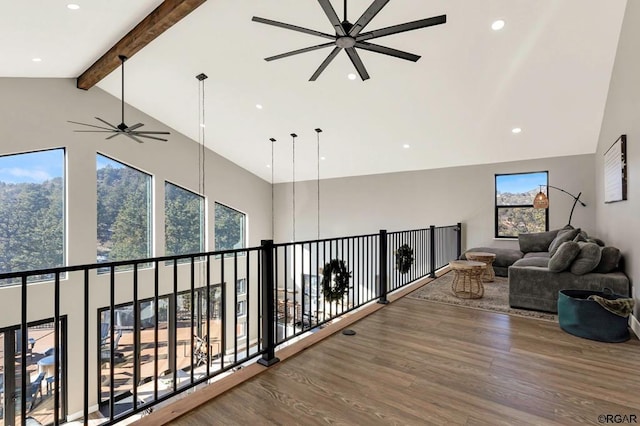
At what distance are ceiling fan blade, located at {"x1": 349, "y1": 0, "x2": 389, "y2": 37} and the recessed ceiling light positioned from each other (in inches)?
78.0

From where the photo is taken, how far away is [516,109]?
5031 mm

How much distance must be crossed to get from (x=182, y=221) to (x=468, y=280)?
6.64m

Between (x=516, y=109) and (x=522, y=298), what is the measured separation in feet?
9.95

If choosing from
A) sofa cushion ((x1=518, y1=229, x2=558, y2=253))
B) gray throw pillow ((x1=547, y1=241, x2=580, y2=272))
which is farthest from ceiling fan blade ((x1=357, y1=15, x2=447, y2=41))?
sofa cushion ((x1=518, y1=229, x2=558, y2=253))

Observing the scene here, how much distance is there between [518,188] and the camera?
263 inches

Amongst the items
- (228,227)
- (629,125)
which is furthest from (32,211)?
(629,125)

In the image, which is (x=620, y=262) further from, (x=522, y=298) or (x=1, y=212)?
(x=1, y=212)

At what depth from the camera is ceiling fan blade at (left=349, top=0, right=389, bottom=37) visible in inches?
86.7

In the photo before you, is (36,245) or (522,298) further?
(36,245)

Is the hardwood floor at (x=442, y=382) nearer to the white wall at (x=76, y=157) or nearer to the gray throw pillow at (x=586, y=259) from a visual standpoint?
the gray throw pillow at (x=586, y=259)

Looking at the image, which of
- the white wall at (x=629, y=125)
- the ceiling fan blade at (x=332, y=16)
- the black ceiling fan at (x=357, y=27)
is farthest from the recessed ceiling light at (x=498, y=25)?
the ceiling fan blade at (x=332, y=16)

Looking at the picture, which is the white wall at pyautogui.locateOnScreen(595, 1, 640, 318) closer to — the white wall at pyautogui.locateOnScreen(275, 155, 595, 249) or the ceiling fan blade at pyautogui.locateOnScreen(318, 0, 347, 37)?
the white wall at pyautogui.locateOnScreen(275, 155, 595, 249)

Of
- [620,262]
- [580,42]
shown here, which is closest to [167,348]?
[620,262]

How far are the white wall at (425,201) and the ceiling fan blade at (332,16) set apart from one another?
18.5ft
